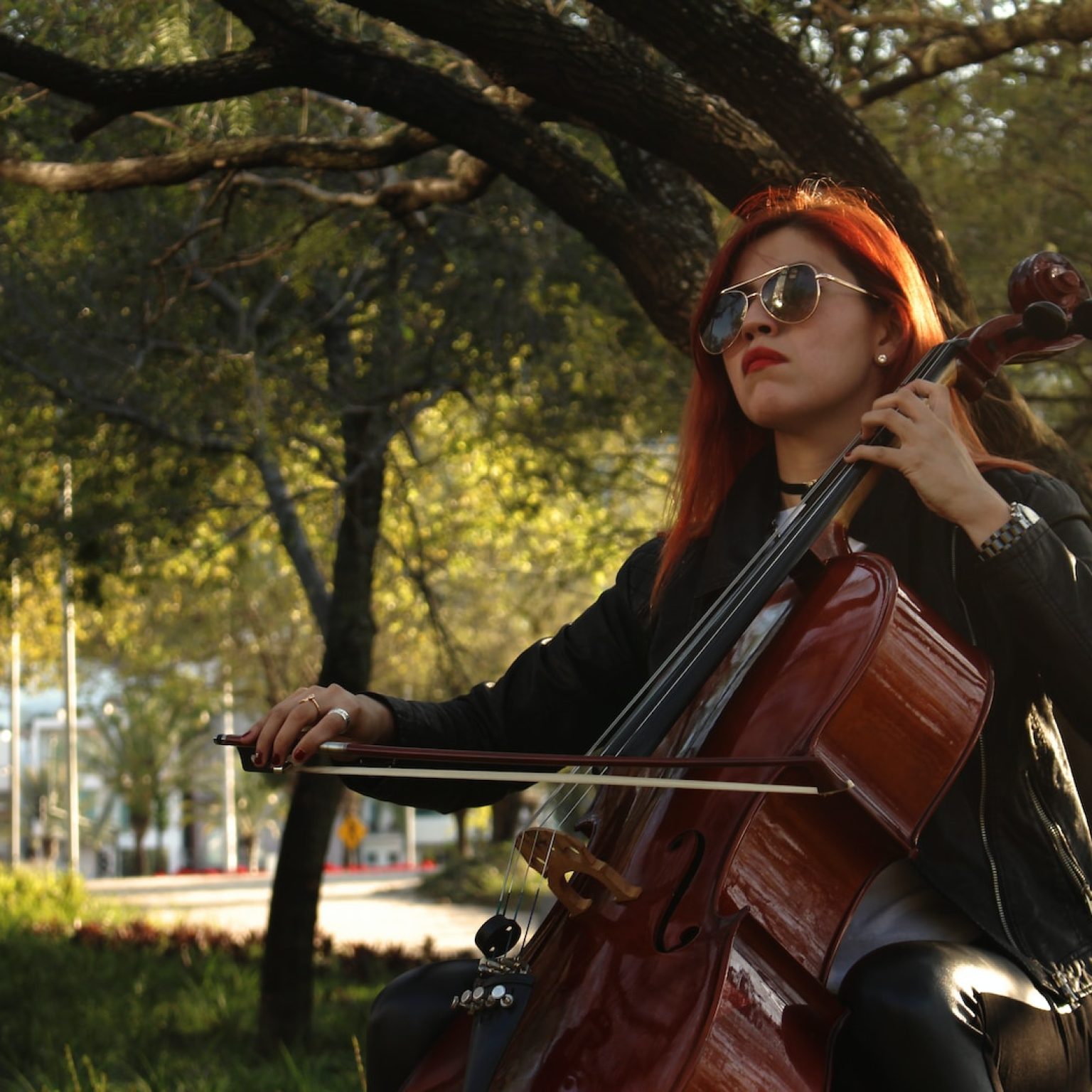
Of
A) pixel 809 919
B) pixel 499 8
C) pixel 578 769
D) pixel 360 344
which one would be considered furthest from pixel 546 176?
pixel 360 344

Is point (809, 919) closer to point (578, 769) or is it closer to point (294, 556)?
point (578, 769)

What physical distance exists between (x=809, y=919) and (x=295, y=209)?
601 cm

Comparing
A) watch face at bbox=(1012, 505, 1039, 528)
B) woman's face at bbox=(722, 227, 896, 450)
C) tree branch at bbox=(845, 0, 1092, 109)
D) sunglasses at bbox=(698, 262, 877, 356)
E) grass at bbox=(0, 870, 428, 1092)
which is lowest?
grass at bbox=(0, 870, 428, 1092)

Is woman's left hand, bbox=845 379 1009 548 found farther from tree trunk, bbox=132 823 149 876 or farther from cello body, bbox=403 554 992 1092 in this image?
tree trunk, bbox=132 823 149 876

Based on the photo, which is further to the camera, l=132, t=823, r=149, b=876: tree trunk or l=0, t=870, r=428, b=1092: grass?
l=132, t=823, r=149, b=876: tree trunk

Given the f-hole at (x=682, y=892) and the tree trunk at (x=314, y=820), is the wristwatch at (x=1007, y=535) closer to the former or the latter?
the f-hole at (x=682, y=892)

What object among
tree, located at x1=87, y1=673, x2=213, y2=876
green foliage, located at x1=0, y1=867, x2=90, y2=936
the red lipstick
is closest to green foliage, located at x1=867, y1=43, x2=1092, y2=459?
the red lipstick

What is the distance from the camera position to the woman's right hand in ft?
6.35

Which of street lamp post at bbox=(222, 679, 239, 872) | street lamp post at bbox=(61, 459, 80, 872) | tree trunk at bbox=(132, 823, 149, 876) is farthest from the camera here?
tree trunk at bbox=(132, 823, 149, 876)

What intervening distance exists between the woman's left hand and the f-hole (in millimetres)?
514

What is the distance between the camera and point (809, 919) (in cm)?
177

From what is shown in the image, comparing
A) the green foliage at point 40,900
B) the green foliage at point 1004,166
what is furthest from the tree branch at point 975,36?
the green foliage at point 40,900

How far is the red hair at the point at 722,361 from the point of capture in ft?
7.48

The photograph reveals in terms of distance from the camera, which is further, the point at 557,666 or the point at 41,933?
the point at 41,933
